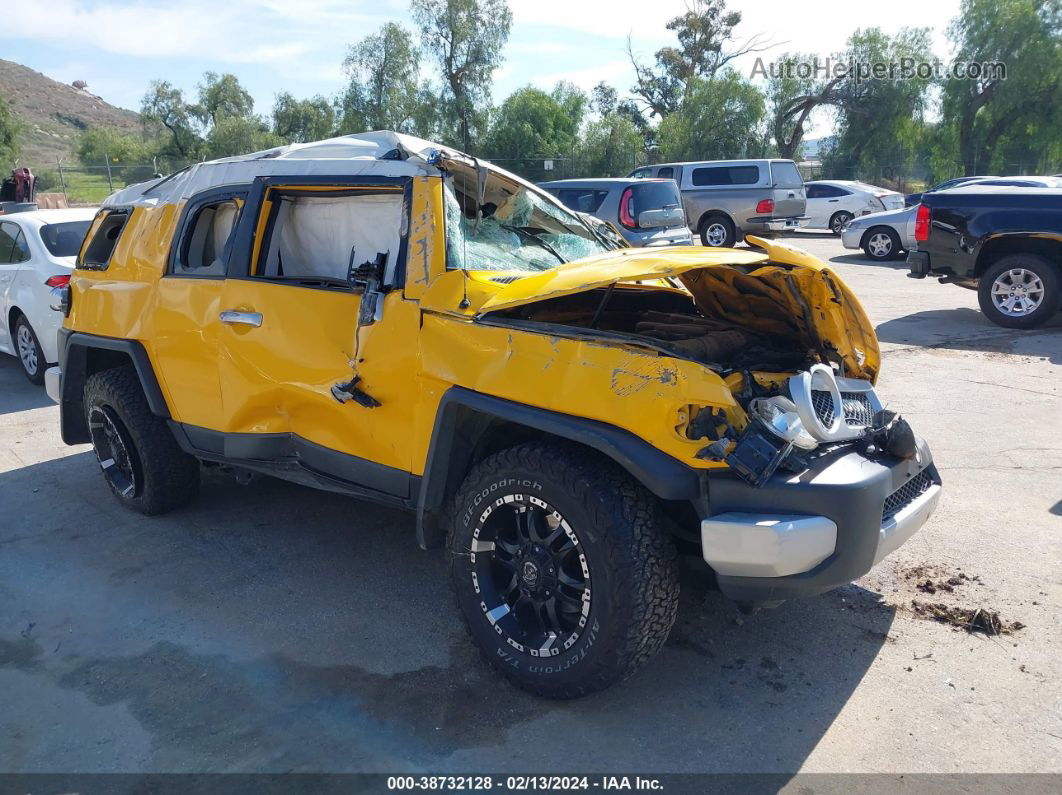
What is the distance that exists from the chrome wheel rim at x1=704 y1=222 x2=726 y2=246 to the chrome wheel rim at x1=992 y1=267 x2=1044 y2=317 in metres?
10.8

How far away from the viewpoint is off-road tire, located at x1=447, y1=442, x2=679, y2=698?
2941 mm

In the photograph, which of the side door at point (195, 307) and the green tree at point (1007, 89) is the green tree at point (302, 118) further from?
the side door at point (195, 307)

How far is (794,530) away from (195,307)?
128 inches

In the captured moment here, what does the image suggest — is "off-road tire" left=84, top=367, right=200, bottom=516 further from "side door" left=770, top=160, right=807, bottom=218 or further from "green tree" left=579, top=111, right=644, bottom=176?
"green tree" left=579, top=111, right=644, bottom=176

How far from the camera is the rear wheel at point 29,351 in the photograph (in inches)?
338

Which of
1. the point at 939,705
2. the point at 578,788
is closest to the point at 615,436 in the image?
the point at 578,788

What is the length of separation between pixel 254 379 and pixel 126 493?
1646mm

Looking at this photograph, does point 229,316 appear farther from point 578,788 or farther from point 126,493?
point 578,788

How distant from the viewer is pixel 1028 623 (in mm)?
3713

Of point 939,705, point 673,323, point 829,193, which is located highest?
point 829,193

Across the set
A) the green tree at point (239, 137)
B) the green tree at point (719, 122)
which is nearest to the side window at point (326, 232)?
the green tree at point (719, 122)

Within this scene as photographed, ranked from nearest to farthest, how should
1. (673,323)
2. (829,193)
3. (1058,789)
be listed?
(1058,789)
(673,323)
(829,193)

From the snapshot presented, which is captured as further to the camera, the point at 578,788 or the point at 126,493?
the point at 126,493

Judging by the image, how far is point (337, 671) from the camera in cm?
352
